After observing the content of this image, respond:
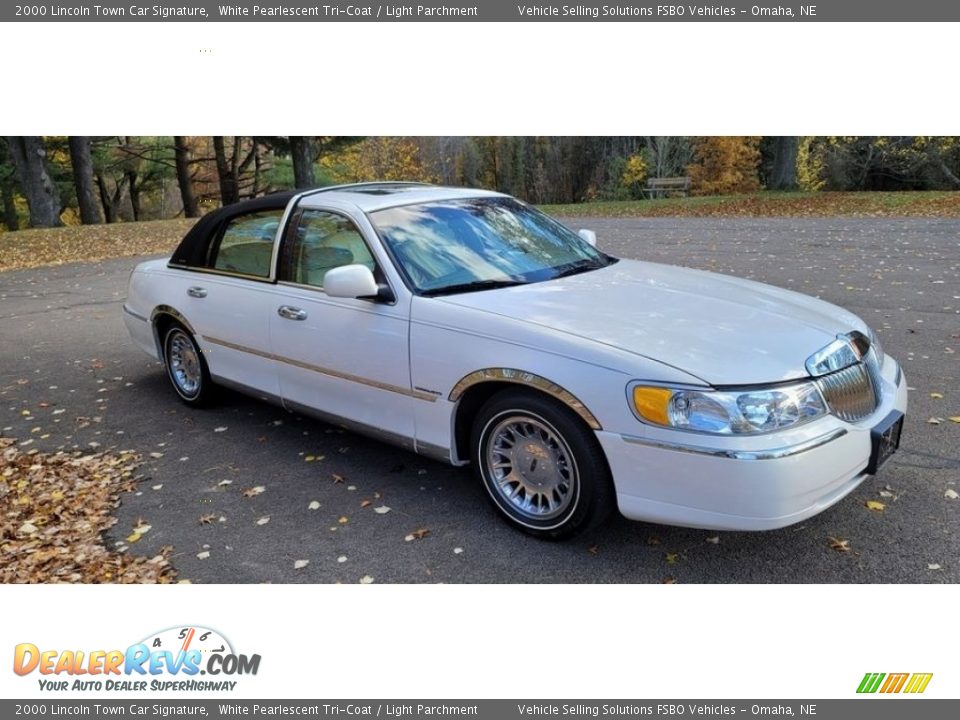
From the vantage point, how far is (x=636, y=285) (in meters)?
4.21

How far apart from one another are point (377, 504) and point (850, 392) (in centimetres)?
248

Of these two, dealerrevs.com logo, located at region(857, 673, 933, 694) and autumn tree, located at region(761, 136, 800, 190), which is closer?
dealerrevs.com logo, located at region(857, 673, 933, 694)

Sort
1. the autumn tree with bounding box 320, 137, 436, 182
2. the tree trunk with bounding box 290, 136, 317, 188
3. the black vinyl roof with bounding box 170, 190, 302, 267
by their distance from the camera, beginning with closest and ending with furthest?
the black vinyl roof with bounding box 170, 190, 302, 267 → the tree trunk with bounding box 290, 136, 317, 188 → the autumn tree with bounding box 320, 137, 436, 182

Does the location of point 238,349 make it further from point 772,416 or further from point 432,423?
point 772,416

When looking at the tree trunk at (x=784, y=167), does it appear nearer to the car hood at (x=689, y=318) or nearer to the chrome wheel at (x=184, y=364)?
the car hood at (x=689, y=318)

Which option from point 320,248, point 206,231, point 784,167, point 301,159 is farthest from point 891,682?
point 784,167

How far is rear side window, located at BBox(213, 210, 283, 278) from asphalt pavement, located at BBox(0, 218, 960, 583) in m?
1.17

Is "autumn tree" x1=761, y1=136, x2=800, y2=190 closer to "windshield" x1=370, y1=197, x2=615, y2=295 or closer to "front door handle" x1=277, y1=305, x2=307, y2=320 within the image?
"windshield" x1=370, y1=197, x2=615, y2=295

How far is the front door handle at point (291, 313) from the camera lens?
4.59m

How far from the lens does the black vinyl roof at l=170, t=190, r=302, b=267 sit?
211 inches

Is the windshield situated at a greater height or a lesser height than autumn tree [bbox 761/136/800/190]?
greater

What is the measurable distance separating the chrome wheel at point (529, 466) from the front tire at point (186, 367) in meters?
2.82

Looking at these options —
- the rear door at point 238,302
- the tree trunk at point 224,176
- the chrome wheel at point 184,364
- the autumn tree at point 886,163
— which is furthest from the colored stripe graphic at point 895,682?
the tree trunk at point 224,176

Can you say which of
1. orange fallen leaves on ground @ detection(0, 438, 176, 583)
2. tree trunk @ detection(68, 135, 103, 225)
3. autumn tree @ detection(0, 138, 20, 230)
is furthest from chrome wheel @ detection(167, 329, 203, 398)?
autumn tree @ detection(0, 138, 20, 230)
